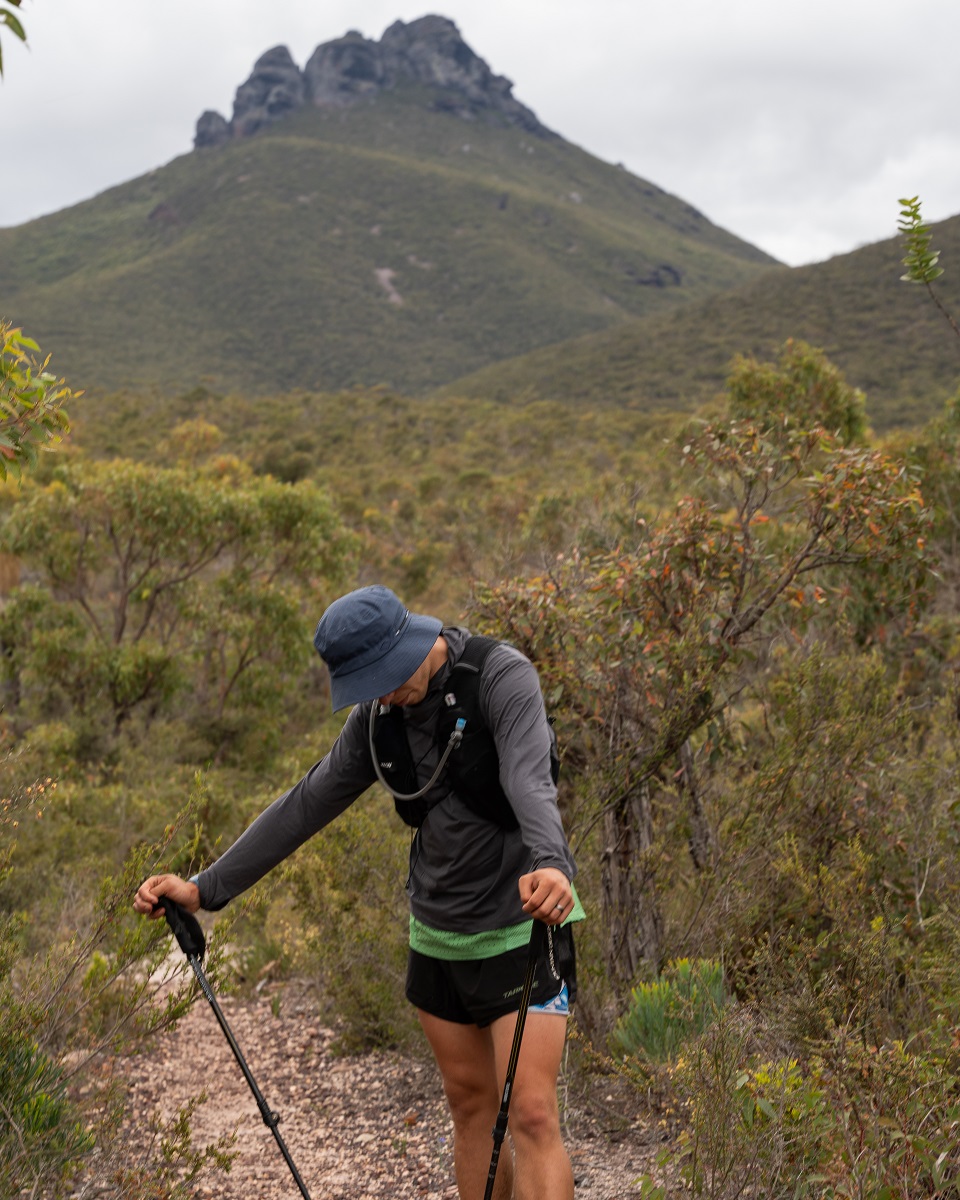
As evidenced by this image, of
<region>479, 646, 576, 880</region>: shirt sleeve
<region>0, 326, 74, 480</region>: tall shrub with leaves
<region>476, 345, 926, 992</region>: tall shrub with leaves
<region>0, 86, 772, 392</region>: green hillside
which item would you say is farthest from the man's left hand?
<region>0, 86, 772, 392</region>: green hillside

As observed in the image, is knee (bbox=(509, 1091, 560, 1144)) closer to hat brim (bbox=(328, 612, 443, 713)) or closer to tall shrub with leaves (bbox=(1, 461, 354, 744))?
hat brim (bbox=(328, 612, 443, 713))

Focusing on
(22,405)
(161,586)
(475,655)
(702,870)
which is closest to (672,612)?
(702,870)

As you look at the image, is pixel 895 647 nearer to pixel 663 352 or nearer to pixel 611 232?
pixel 663 352

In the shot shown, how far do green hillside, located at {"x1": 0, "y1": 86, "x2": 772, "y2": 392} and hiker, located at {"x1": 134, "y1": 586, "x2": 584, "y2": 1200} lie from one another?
49.9m

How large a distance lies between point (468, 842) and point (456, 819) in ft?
0.18

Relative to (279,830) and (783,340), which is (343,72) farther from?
(279,830)

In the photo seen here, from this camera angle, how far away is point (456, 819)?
2.41m

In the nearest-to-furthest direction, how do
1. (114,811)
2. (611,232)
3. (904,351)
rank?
(114,811) < (904,351) < (611,232)

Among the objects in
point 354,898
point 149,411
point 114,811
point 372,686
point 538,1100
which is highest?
point 149,411

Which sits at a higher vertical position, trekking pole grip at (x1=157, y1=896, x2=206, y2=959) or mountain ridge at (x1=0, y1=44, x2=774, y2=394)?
mountain ridge at (x1=0, y1=44, x2=774, y2=394)

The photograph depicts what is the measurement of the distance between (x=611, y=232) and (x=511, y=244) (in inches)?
535

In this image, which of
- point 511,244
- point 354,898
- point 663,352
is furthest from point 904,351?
point 511,244

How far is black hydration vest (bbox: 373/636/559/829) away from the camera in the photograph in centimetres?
238

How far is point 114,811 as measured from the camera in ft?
28.4
